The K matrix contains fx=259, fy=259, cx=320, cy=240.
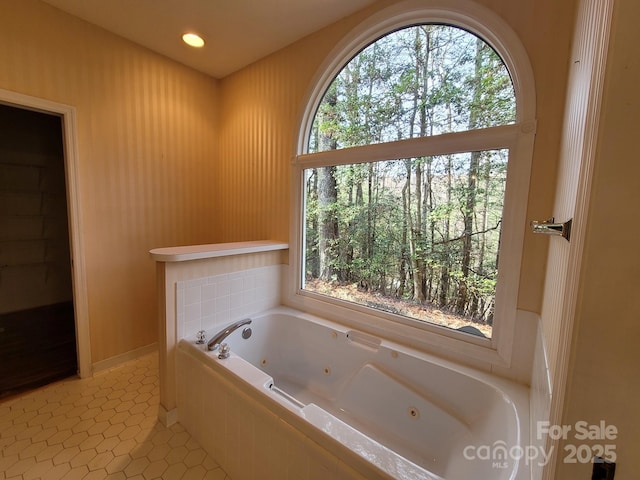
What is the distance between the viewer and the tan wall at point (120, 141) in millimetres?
1747

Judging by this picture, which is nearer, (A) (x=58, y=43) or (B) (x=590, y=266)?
(B) (x=590, y=266)

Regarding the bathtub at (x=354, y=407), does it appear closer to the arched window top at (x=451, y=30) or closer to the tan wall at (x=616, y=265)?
the tan wall at (x=616, y=265)

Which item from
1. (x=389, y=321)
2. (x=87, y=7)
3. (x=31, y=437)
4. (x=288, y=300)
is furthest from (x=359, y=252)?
(x=87, y=7)

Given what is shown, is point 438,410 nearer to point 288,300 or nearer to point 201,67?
point 288,300

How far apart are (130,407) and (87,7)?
277 centimetres

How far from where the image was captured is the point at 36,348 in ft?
8.01

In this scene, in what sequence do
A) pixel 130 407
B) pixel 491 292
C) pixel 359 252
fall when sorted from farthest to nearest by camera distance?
1. pixel 359 252
2. pixel 130 407
3. pixel 491 292

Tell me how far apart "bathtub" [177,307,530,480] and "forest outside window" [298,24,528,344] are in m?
0.32

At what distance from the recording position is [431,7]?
1.53 meters

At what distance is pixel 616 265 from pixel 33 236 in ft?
15.2

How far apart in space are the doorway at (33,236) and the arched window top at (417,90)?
117 inches

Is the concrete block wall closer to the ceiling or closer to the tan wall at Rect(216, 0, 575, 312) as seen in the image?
the ceiling

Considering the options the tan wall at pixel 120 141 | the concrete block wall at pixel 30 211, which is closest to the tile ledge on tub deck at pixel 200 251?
the tan wall at pixel 120 141

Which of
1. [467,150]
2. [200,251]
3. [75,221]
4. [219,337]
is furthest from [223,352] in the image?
[467,150]
